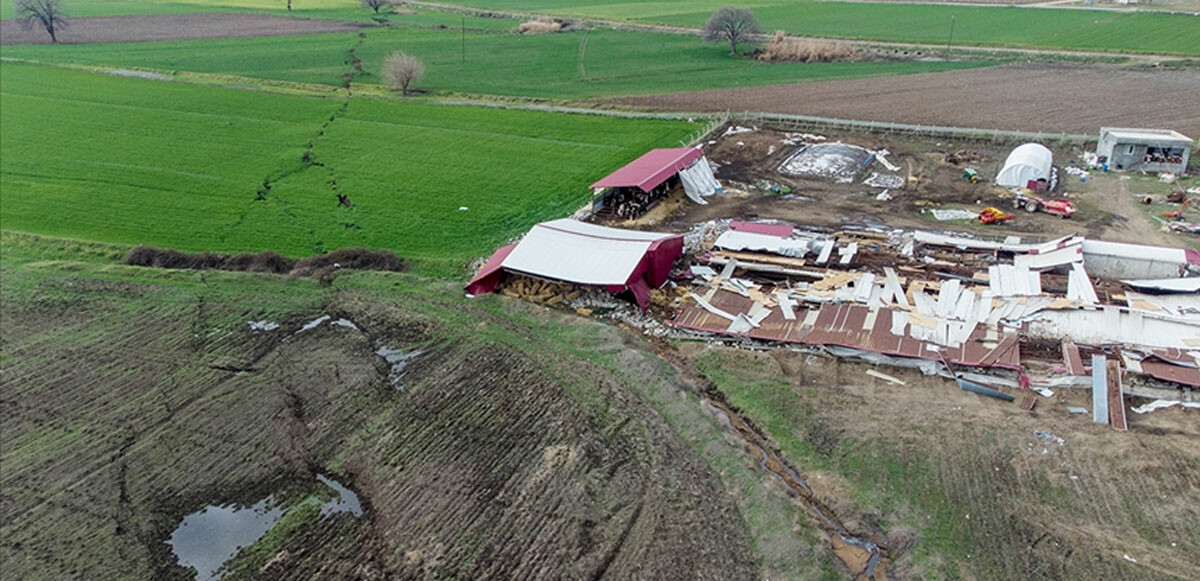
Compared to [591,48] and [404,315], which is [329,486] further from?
[591,48]

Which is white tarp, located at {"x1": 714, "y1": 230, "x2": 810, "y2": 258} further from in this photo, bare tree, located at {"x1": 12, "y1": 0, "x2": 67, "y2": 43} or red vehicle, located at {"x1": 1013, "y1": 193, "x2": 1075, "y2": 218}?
bare tree, located at {"x1": 12, "y1": 0, "x2": 67, "y2": 43}

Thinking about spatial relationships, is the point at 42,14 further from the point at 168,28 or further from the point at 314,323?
the point at 314,323


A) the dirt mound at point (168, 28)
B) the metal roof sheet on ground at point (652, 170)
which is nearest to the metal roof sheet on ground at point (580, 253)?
the metal roof sheet on ground at point (652, 170)

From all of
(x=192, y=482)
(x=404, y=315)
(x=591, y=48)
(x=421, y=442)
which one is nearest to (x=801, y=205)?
(x=404, y=315)

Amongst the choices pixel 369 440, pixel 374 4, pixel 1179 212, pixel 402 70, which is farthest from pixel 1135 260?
pixel 374 4

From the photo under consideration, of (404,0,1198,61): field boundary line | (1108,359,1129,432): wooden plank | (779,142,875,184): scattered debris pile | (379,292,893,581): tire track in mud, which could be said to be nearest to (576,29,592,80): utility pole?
(404,0,1198,61): field boundary line

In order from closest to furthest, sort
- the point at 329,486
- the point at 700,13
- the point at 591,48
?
the point at 329,486 < the point at 591,48 < the point at 700,13
